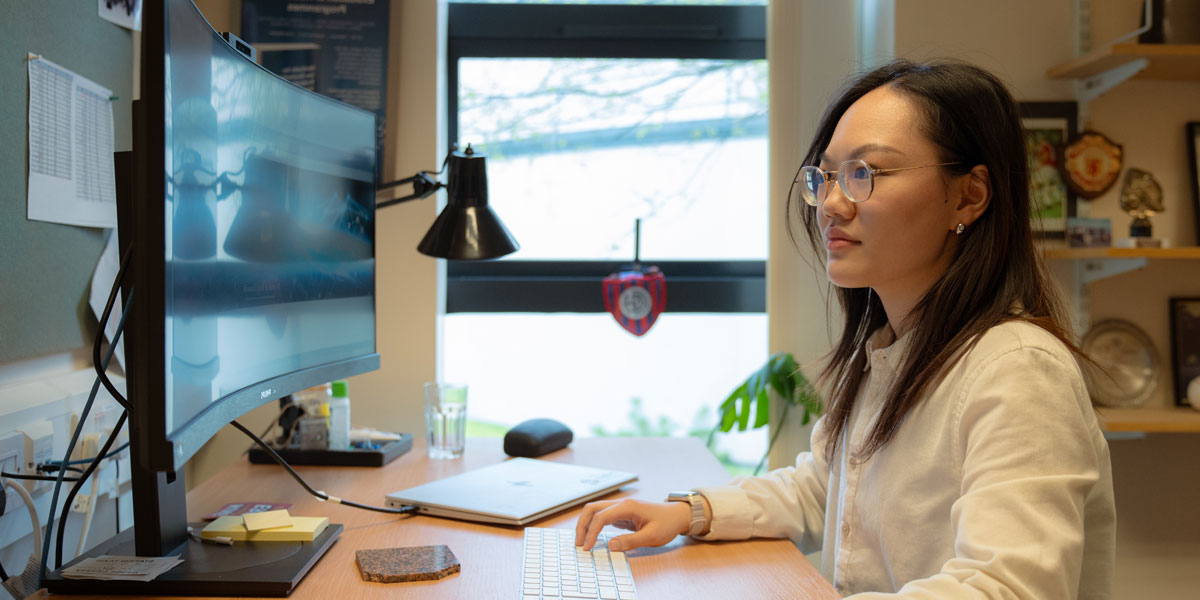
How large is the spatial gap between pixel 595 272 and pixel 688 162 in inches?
15.5

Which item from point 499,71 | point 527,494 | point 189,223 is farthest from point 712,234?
point 189,223

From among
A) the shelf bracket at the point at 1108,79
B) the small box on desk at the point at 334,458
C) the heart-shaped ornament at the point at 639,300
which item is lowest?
the small box on desk at the point at 334,458

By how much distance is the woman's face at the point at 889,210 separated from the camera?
1044 mm

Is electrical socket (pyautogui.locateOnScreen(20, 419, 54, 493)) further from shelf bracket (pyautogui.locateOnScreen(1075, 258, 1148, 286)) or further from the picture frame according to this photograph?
the picture frame

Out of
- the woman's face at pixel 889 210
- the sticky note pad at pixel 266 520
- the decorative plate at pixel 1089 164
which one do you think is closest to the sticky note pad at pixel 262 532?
the sticky note pad at pixel 266 520

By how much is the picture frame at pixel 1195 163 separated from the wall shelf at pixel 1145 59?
0.41ft

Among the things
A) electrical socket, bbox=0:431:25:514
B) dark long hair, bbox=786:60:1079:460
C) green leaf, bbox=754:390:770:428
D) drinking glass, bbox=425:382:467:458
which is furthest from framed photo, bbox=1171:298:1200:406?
electrical socket, bbox=0:431:25:514

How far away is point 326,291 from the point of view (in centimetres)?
128

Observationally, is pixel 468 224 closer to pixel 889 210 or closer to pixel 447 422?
pixel 447 422

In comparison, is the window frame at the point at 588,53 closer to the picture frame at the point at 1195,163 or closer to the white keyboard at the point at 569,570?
the picture frame at the point at 1195,163

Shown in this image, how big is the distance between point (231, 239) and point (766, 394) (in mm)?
1619

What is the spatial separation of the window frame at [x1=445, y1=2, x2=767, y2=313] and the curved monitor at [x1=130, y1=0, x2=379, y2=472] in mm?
987

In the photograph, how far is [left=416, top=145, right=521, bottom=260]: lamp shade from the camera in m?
1.57

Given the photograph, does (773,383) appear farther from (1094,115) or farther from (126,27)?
(126,27)
